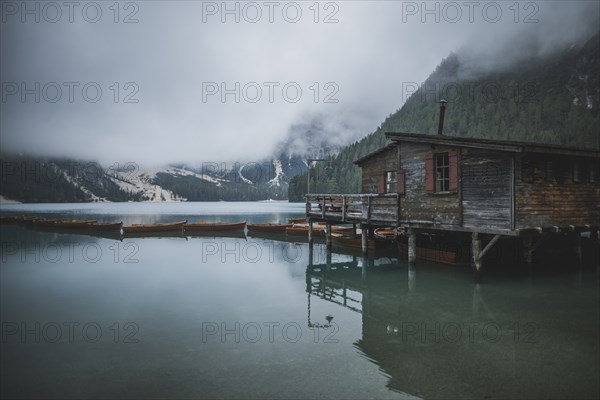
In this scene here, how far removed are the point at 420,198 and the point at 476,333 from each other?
10.0 m

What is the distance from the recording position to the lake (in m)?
8.36

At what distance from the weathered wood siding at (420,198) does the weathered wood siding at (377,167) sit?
1.71 m

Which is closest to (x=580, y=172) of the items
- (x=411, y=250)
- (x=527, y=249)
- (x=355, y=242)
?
(x=527, y=249)

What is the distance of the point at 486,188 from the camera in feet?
56.9

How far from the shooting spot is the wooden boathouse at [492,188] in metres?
16.5

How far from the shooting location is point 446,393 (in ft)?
25.5

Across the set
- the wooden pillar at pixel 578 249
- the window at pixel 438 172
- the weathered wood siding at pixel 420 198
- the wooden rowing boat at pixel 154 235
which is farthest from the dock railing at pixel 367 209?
the wooden rowing boat at pixel 154 235

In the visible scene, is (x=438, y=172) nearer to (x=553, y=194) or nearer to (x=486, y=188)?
(x=486, y=188)

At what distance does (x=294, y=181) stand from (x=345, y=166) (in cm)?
4698

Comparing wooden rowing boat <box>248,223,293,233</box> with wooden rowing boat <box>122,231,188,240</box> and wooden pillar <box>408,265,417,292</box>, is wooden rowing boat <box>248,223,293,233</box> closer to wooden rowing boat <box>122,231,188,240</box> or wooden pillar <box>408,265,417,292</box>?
wooden rowing boat <box>122,231,188,240</box>

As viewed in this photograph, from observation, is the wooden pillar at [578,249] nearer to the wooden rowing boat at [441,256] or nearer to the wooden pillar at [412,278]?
the wooden rowing boat at [441,256]

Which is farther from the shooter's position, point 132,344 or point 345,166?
point 345,166

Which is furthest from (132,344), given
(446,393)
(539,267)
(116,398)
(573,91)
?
(573,91)

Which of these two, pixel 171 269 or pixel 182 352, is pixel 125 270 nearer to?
pixel 171 269
